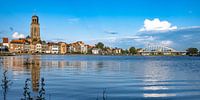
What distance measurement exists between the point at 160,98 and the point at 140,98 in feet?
4.73

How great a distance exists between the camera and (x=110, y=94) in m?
25.9

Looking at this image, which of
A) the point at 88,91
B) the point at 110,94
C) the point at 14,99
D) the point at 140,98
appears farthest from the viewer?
the point at 88,91

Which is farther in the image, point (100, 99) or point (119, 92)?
point (119, 92)

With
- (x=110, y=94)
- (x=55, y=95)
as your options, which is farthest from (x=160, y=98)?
(x=55, y=95)

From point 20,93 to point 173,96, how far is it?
37.6 ft

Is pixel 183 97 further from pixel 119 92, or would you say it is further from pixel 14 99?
pixel 14 99

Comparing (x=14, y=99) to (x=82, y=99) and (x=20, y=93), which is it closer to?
(x=20, y=93)

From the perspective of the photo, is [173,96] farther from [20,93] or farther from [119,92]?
[20,93]

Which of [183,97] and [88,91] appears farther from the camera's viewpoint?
[88,91]

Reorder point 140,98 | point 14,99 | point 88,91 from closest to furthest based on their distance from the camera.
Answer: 1. point 14,99
2. point 140,98
3. point 88,91

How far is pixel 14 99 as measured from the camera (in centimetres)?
2255

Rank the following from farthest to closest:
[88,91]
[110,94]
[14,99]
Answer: [88,91] < [110,94] < [14,99]

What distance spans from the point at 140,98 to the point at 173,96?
9.21 ft

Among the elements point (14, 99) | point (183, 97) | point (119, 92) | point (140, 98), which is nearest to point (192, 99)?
point (183, 97)
